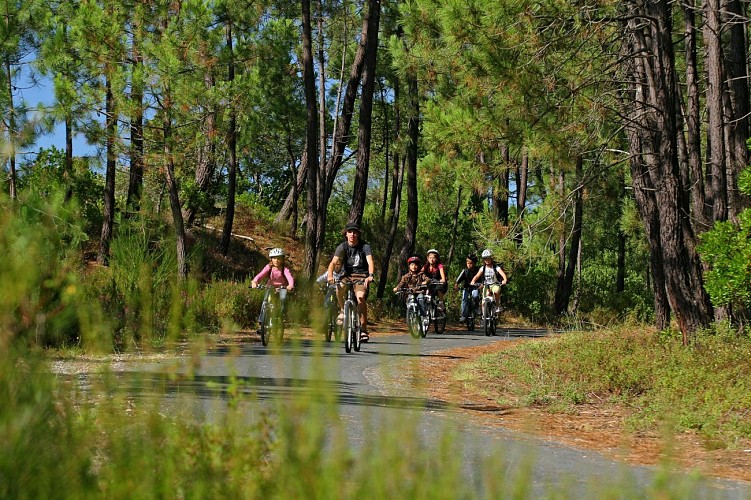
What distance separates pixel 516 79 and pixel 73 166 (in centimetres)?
1851

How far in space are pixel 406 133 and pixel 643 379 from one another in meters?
21.8

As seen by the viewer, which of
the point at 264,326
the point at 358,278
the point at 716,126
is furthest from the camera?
the point at 264,326

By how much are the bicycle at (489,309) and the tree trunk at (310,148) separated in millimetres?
4512

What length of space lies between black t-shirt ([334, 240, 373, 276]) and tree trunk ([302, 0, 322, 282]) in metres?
9.50

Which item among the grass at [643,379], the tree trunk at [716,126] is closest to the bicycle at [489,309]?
the grass at [643,379]

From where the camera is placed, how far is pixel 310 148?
26.7 m

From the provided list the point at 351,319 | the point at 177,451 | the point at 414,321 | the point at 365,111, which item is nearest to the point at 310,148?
the point at 365,111

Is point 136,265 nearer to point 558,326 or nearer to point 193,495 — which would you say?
point 193,495

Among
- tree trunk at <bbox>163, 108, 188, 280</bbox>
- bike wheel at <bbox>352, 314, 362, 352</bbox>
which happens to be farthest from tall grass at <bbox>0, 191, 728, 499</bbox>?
tree trunk at <bbox>163, 108, 188, 280</bbox>

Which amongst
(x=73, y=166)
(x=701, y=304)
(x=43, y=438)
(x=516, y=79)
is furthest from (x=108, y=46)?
(x=43, y=438)

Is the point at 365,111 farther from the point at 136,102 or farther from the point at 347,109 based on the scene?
the point at 136,102

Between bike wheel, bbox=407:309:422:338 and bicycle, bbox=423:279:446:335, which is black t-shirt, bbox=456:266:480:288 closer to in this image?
bicycle, bbox=423:279:446:335

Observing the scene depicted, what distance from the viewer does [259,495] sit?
3.75m

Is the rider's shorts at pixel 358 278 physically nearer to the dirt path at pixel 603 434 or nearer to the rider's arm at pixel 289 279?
the rider's arm at pixel 289 279
